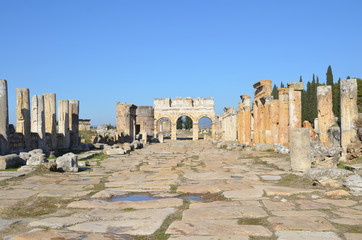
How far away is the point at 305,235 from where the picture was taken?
329cm

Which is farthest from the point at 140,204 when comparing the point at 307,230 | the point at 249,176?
the point at 249,176

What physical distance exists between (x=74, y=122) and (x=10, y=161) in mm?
8936

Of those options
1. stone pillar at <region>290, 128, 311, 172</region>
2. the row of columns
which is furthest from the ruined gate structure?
stone pillar at <region>290, 128, 311, 172</region>

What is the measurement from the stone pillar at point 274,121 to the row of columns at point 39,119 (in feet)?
28.9

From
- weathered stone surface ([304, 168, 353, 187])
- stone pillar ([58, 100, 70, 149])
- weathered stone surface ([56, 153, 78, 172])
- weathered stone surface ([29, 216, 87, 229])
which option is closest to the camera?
weathered stone surface ([29, 216, 87, 229])

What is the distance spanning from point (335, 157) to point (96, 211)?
540 centimetres

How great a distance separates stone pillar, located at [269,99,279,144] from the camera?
16.0m

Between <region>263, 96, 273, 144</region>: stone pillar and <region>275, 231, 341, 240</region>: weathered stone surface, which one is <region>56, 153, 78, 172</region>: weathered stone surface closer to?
<region>275, 231, 341, 240</region>: weathered stone surface

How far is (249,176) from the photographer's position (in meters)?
7.52

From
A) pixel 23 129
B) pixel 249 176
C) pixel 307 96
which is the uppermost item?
pixel 307 96

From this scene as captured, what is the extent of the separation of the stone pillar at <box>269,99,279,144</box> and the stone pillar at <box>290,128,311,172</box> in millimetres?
7995

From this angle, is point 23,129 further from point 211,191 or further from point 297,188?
point 297,188

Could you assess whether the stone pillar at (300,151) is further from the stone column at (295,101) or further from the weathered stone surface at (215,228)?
the stone column at (295,101)

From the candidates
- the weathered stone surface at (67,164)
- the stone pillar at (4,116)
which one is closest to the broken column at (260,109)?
the weathered stone surface at (67,164)
